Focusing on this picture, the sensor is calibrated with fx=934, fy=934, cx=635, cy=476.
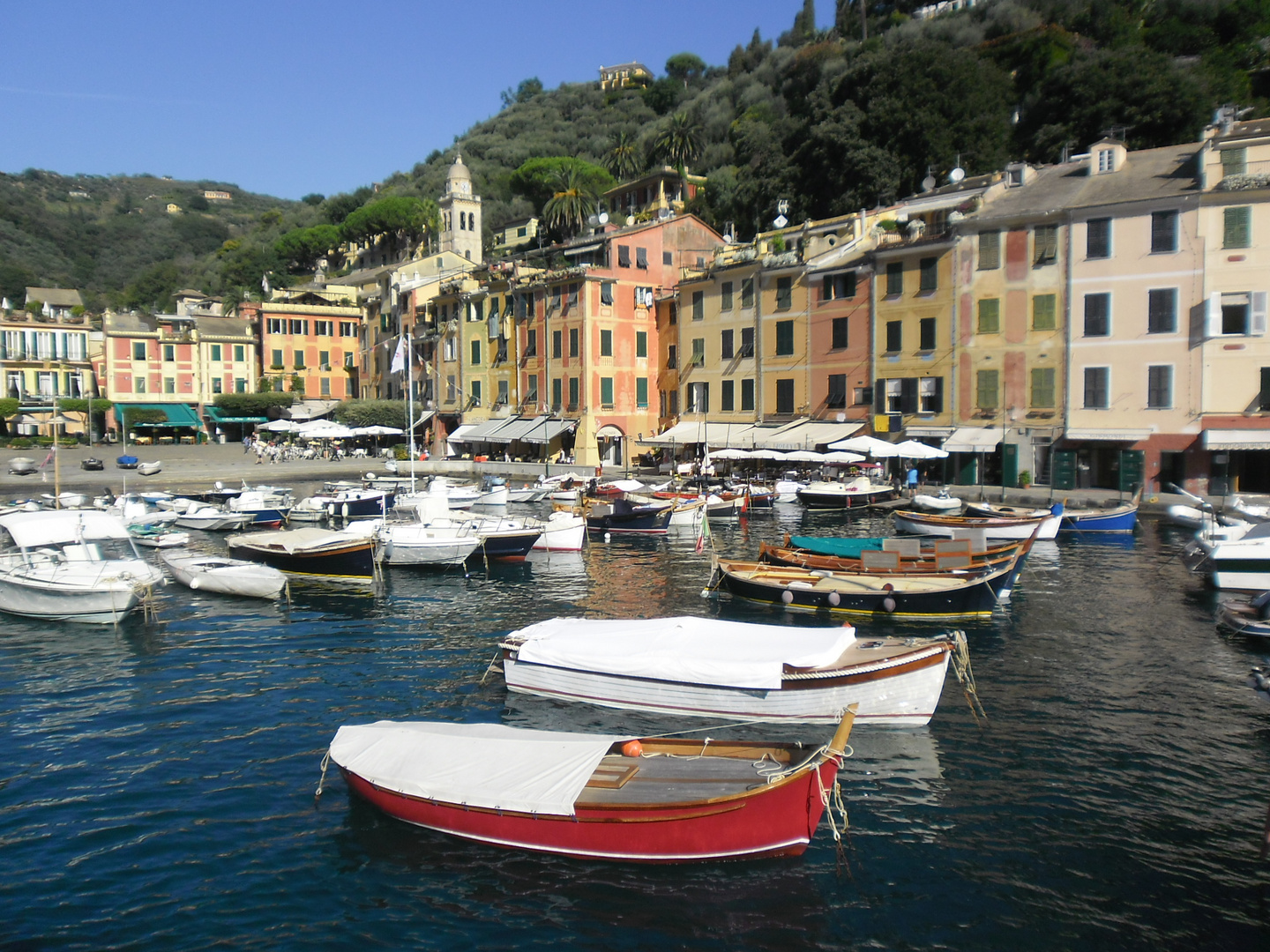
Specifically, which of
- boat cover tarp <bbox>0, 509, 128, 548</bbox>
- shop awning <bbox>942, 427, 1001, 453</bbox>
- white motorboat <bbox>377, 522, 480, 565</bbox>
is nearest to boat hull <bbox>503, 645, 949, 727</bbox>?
white motorboat <bbox>377, 522, 480, 565</bbox>

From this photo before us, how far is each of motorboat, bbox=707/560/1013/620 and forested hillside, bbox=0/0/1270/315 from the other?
4149cm

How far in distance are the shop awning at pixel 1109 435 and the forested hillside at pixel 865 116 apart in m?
20.4

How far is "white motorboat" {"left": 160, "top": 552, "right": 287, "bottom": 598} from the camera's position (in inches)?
1079

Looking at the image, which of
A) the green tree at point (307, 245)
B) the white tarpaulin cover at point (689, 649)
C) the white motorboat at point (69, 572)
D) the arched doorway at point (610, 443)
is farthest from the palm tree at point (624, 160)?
the white tarpaulin cover at point (689, 649)

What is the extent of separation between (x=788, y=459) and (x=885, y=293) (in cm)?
1090

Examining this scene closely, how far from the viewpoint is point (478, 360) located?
72.8m

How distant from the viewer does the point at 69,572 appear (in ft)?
80.7

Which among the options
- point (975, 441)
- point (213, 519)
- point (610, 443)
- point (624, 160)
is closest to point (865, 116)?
point (610, 443)

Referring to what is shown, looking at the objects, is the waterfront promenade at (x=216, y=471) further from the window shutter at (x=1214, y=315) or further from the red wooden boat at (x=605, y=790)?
the red wooden boat at (x=605, y=790)

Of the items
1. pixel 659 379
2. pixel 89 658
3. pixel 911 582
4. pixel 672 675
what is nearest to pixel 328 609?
pixel 89 658

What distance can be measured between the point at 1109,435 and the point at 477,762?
39.6 meters

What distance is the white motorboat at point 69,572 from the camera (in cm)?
2398

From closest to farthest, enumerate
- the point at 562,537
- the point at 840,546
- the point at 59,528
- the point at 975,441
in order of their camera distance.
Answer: the point at 59,528
the point at 840,546
the point at 562,537
the point at 975,441

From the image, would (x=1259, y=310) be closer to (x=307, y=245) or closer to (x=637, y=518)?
(x=637, y=518)
